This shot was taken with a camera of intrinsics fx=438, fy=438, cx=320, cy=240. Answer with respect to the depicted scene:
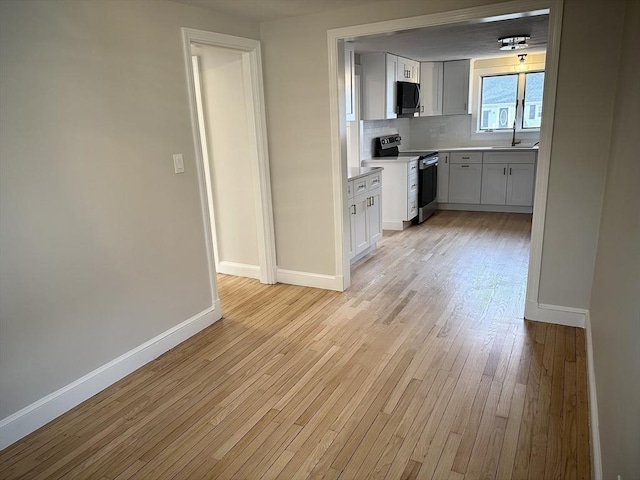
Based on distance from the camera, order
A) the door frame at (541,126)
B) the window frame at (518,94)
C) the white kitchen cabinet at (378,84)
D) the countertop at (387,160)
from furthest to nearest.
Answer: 1. the window frame at (518,94)
2. the countertop at (387,160)
3. the white kitchen cabinet at (378,84)
4. the door frame at (541,126)

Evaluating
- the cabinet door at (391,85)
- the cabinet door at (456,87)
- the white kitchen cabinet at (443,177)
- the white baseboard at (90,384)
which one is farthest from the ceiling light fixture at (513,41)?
the white baseboard at (90,384)

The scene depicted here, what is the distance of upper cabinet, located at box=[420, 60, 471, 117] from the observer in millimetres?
6722

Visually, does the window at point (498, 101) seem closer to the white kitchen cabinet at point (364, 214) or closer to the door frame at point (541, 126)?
the white kitchen cabinet at point (364, 214)

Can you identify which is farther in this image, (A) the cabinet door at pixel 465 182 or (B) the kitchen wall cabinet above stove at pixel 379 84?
(A) the cabinet door at pixel 465 182

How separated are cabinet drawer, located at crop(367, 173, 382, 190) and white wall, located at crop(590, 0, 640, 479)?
2420 mm

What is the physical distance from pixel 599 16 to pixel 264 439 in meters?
3.01

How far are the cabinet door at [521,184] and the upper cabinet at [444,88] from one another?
1262mm

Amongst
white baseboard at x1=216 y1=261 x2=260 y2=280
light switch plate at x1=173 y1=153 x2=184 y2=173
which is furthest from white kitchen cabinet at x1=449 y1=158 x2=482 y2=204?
light switch plate at x1=173 y1=153 x2=184 y2=173

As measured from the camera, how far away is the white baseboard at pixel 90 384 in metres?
2.19

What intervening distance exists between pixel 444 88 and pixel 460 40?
2.08m

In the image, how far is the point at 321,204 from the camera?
3.84 meters

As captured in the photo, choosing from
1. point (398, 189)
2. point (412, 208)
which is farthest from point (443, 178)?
point (398, 189)

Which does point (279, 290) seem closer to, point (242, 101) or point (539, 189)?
point (242, 101)

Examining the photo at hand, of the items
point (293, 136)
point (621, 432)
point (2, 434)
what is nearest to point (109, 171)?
point (2, 434)
